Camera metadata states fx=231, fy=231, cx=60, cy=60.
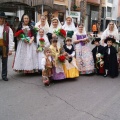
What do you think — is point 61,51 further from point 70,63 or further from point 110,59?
point 110,59

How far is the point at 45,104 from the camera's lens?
14.5ft

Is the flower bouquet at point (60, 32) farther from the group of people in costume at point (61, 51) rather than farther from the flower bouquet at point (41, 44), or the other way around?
the flower bouquet at point (41, 44)

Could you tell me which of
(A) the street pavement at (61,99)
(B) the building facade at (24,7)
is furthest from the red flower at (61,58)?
(B) the building facade at (24,7)

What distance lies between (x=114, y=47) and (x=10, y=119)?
403cm

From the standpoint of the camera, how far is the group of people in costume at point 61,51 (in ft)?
19.6

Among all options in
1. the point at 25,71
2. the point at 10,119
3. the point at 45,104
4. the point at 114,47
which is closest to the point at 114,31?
the point at 114,47

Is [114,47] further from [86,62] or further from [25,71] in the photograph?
[25,71]

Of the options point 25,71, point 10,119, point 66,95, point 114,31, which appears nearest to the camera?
point 10,119

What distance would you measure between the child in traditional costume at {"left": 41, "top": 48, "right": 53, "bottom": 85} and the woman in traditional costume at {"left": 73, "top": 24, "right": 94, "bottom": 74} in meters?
1.31

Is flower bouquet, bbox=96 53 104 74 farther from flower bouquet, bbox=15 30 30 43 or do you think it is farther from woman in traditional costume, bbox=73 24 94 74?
flower bouquet, bbox=15 30 30 43

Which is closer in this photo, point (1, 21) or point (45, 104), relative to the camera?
point (45, 104)

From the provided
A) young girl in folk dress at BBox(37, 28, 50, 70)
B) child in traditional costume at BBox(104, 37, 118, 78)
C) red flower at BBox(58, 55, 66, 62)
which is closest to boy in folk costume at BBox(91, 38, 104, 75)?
child in traditional costume at BBox(104, 37, 118, 78)

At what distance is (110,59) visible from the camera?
→ 6.57 m

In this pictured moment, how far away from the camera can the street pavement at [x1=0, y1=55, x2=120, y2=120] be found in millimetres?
3957
